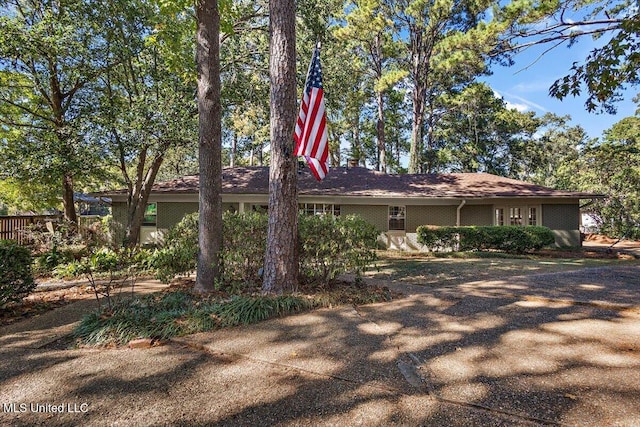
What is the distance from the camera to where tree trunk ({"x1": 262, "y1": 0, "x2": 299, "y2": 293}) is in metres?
4.81

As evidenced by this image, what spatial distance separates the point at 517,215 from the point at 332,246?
12.6 meters

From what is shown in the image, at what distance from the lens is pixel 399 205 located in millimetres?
14445

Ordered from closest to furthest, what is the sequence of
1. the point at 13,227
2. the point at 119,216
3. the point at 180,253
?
1. the point at 180,253
2. the point at 13,227
3. the point at 119,216

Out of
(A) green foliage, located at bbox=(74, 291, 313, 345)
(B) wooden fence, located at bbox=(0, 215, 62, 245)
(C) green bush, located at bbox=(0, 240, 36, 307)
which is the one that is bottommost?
(A) green foliage, located at bbox=(74, 291, 313, 345)

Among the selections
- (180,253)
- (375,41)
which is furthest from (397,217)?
(375,41)

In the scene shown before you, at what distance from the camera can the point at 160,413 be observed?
7.38ft

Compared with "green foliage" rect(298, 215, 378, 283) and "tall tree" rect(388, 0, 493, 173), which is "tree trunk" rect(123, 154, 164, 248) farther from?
"tall tree" rect(388, 0, 493, 173)

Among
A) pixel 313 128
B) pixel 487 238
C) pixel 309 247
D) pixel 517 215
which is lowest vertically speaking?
pixel 487 238

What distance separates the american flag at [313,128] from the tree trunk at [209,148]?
1.67 meters

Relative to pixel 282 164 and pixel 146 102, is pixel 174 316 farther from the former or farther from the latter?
pixel 146 102

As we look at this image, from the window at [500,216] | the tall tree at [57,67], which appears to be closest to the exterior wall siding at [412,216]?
the window at [500,216]

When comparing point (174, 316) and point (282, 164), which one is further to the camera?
point (282, 164)

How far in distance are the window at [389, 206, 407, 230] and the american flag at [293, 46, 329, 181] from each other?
9.67 meters

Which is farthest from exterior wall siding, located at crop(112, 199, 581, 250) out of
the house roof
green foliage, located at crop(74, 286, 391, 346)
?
green foliage, located at crop(74, 286, 391, 346)
